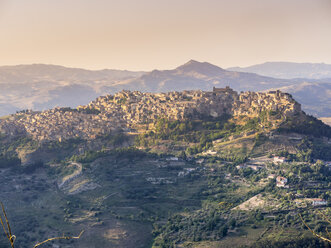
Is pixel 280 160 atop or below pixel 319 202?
atop

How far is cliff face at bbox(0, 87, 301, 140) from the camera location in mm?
117600

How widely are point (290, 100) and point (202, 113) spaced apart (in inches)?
984

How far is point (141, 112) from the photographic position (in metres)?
135

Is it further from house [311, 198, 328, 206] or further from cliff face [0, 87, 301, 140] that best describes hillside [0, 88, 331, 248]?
cliff face [0, 87, 301, 140]

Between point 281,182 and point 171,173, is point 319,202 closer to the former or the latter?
point 281,182

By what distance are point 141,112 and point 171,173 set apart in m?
49.3

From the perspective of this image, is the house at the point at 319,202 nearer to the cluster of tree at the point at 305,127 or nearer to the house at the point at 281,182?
the house at the point at 281,182

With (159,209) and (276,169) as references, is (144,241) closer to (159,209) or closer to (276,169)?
(159,209)

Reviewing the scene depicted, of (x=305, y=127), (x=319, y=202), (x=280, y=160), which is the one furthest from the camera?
(x=305, y=127)

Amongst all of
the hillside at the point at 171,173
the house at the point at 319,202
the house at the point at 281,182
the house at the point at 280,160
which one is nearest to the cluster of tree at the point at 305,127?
the hillside at the point at 171,173

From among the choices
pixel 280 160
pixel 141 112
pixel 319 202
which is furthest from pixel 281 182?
pixel 141 112

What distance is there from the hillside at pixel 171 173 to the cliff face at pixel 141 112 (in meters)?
0.40

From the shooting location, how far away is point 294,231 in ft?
176

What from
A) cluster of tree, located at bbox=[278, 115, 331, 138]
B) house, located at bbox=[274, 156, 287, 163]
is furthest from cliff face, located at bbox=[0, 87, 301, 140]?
house, located at bbox=[274, 156, 287, 163]
